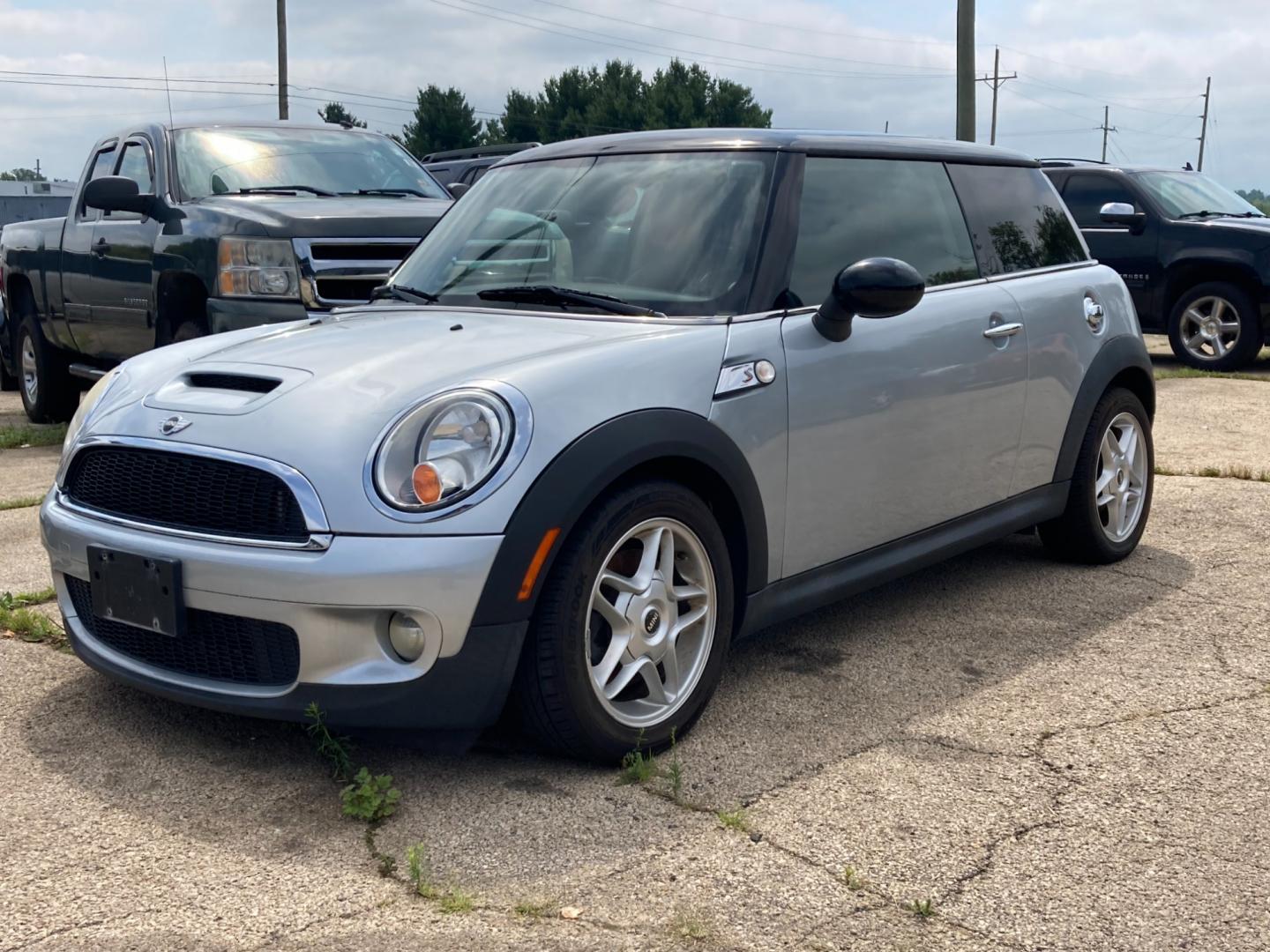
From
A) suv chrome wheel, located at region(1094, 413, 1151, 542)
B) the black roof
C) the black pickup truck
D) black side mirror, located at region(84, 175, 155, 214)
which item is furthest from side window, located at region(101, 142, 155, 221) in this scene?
suv chrome wheel, located at region(1094, 413, 1151, 542)

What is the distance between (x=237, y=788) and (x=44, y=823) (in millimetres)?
428

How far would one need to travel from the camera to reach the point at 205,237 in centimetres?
714

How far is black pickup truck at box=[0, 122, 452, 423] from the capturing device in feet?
22.5

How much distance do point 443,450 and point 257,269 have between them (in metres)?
4.00

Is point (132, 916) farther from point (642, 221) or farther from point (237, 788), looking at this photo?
point (642, 221)

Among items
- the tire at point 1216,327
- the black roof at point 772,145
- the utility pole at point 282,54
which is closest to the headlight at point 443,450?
the black roof at point 772,145

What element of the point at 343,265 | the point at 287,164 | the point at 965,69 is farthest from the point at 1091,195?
the point at 343,265

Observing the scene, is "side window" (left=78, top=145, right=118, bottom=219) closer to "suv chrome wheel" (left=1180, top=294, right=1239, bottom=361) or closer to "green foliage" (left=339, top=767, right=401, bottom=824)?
"green foliage" (left=339, top=767, right=401, bottom=824)

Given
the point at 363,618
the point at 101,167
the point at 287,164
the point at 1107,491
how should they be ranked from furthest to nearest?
the point at 101,167
the point at 287,164
the point at 1107,491
the point at 363,618

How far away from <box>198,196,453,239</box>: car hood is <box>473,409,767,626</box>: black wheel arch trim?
3.47m

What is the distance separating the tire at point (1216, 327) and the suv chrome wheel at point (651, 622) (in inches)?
399

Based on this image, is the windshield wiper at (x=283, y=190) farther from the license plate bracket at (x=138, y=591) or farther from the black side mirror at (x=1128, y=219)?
the black side mirror at (x=1128, y=219)

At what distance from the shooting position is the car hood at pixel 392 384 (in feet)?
10.5

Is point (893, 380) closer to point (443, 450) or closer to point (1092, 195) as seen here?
point (443, 450)
